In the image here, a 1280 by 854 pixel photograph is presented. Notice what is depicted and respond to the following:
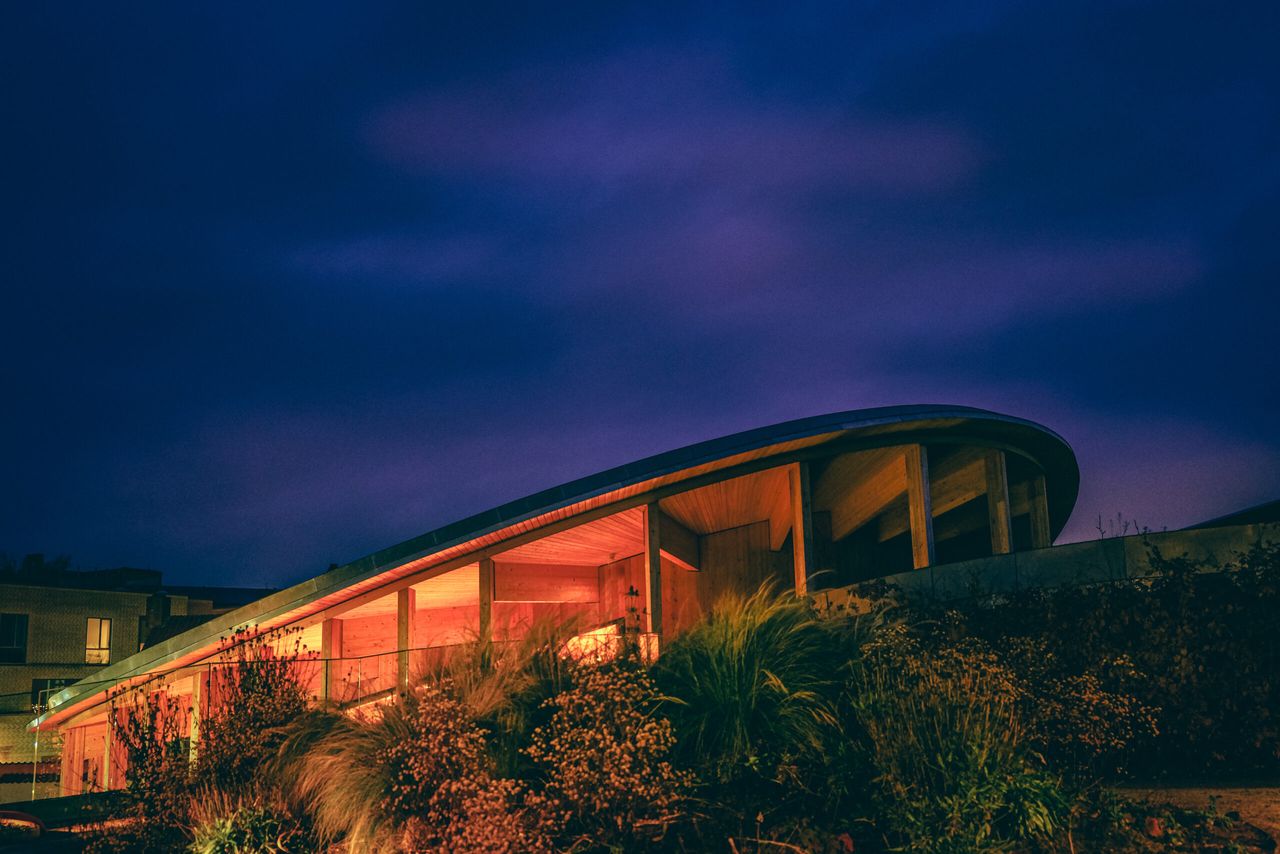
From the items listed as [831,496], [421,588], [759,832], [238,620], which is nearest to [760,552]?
[831,496]

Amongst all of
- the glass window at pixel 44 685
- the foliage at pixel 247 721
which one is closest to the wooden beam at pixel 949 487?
the foliage at pixel 247 721

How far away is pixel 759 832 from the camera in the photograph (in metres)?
6.07

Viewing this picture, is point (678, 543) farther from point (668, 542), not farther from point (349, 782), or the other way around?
point (349, 782)

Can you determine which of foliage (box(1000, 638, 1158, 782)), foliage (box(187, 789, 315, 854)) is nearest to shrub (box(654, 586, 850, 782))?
foliage (box(1000, 638, 1158, 782))

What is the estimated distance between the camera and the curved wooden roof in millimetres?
12258

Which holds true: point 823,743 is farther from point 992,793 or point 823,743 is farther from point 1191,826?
point 1191,826

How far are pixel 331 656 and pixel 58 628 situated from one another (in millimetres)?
20051

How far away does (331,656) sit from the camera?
16891 millimetres

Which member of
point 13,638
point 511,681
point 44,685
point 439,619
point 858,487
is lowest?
point 44,685

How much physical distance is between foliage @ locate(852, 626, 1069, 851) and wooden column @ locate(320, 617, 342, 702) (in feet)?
25.7

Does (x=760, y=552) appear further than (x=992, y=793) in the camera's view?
Yes

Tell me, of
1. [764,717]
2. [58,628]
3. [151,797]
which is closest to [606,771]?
[764,717]

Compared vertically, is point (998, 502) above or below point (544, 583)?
above

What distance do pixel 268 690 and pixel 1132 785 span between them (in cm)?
603
